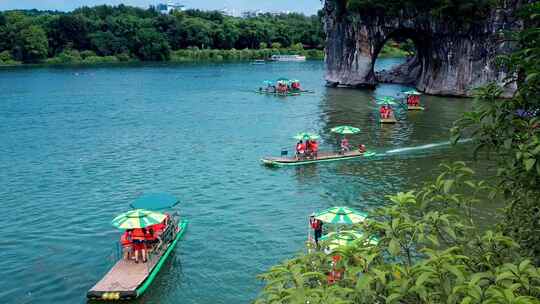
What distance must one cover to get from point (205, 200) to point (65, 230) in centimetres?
703

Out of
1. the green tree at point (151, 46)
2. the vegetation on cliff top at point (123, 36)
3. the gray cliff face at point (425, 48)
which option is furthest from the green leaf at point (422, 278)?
the green tree at point (151, 46)

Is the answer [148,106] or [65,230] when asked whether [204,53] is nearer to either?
[148,106]

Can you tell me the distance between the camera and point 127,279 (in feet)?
60.7

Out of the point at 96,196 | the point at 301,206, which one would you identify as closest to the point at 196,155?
the point at 96,196

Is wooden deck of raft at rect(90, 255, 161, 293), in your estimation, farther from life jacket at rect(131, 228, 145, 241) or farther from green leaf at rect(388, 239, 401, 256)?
green leaf at rect(388, 239, 401, 256)

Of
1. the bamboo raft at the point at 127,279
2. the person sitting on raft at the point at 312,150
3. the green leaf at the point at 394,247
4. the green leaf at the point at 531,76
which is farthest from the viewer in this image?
the person sitting on raft at the point at 312,150

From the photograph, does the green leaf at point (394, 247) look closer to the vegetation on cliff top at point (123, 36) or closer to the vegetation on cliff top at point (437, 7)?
the vegetation on cliff top at point (437, 7)

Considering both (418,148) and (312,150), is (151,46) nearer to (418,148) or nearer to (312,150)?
(418,148)

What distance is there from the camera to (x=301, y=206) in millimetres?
27047

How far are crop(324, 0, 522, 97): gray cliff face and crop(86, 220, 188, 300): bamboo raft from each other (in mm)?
46720

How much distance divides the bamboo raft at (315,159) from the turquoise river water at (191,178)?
2.42 feet

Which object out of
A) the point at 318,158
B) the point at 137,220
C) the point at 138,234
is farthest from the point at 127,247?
the point at 318,158

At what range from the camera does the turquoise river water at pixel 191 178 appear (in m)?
20.4

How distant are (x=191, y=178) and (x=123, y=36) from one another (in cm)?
13164
